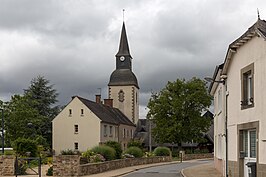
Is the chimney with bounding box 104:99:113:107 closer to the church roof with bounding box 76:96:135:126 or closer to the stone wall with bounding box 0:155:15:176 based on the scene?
the church roof with bounding box 76:96:135:126

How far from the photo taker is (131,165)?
45375 mm

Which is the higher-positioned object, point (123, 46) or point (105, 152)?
point (123, 46)

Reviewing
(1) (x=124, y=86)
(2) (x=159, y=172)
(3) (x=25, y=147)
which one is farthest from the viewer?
(1) (x=124, y=86)

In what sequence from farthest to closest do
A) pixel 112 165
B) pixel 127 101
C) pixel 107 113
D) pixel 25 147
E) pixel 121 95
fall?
pixel 121 95, pixel 127 101, pixel 107 113, pixel 25 147, pixel 112 165

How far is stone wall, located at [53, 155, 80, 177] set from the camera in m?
30.0

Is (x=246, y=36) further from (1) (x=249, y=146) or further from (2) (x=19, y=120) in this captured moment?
(2) (x=19, y=120)

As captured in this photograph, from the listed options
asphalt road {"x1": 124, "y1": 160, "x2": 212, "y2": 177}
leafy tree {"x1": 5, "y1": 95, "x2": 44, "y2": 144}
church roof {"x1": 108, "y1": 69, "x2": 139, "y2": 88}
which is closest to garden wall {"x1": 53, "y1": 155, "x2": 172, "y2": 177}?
asphalt road {"x1": 124, "y1": 160, "x2": 212, "y2": 177}

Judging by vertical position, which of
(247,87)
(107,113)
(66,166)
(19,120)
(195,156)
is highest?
(247,87)

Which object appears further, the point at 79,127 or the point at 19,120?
the point at 79,127

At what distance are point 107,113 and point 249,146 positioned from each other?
6111 centimetres

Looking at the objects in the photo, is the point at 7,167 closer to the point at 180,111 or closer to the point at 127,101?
the point at 180,111

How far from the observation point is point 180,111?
2926 inches

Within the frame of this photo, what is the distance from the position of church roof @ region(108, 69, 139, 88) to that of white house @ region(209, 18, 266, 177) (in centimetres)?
6899

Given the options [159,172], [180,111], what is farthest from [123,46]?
[159,172]
